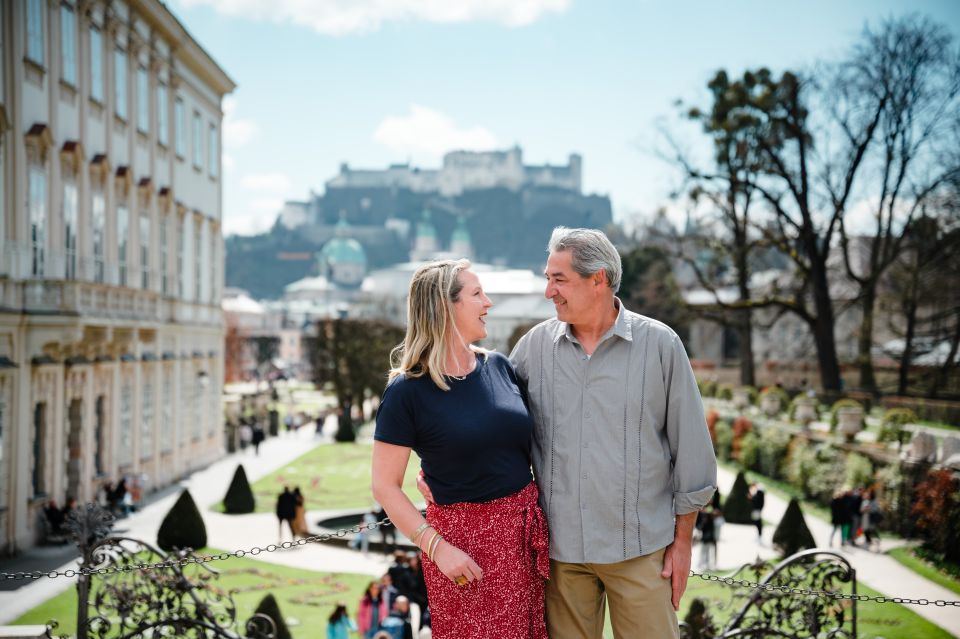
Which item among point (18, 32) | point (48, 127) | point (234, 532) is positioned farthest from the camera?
point (234, 532)

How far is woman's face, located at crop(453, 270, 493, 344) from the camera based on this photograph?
3611mm

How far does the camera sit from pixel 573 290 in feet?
12.0

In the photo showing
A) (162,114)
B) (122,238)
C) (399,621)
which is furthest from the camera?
(162,114)

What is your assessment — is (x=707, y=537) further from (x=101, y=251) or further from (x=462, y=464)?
(x=101, y=251)

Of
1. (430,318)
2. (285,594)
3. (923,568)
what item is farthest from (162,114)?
(430,318)

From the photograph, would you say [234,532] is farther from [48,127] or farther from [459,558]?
[459,558]

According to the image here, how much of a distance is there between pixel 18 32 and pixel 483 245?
152 meters

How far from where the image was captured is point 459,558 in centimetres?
351

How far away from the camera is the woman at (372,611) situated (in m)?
11.1

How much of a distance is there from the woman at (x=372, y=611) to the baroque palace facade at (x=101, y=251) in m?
7.22

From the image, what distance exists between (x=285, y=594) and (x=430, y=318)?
11244mm

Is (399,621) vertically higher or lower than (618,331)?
lower

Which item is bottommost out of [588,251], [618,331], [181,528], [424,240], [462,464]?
[181,528]

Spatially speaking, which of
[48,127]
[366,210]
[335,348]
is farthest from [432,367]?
[366,210]
